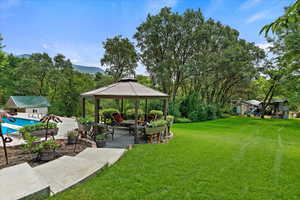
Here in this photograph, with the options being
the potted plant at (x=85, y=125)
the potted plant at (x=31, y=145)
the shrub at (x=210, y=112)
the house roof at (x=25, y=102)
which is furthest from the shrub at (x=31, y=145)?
the house roof at (x=25, y=102)

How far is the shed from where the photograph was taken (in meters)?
19.1

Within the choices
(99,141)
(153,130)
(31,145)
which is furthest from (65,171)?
(153,130)

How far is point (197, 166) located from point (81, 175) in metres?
3.03

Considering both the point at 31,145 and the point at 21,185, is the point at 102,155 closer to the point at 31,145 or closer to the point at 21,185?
the point at 31,145

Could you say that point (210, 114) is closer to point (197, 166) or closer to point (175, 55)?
point (175, 55)

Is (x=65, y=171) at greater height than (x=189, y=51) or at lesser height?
lesser

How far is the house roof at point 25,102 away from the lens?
19031mm

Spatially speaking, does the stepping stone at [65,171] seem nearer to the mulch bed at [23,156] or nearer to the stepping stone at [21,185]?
the stepping stone at [21,185]

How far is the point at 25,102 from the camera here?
19.7 meters

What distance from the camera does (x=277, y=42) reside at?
702 inches

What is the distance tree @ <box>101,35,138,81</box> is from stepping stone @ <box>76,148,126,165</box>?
54.6 ft

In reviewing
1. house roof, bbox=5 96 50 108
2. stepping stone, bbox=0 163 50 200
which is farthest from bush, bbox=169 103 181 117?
house roof, bbox=5 96 50 108

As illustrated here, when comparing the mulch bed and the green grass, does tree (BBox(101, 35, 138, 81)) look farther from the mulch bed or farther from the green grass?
the green grass

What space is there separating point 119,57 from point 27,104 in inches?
537
